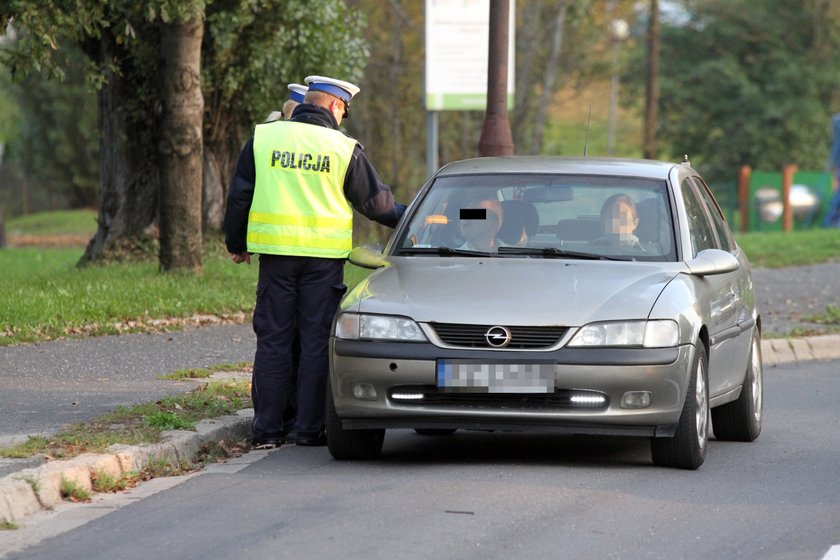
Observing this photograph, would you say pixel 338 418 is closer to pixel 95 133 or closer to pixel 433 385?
pixel 433 385

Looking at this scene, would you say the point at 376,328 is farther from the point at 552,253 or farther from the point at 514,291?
the point at 552,253

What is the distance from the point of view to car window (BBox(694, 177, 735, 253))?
30.6 ft

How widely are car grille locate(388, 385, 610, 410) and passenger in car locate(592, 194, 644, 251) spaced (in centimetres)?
113

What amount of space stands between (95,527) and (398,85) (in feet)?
112

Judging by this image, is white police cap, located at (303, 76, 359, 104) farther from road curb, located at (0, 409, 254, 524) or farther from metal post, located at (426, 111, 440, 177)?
metal post, located at (426, 111, 440, 177)

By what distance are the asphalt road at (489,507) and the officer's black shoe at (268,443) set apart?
11cm

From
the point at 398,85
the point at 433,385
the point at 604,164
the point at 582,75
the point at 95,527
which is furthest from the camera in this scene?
the point at 582,75

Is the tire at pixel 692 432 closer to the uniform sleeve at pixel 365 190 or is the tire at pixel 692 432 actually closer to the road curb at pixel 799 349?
the uniform sleeve at pixel 365 190

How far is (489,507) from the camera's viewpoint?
21.7ft

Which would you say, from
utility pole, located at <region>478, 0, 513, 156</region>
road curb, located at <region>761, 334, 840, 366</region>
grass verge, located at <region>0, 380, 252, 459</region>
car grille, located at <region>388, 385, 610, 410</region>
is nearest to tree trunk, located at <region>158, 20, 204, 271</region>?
utility pole, located at <region>478, 0, 513, 156</region>

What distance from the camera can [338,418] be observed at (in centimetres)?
777

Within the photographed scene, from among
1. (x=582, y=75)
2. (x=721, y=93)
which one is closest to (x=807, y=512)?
(x=582, y=75)

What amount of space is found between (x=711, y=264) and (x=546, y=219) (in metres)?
0.87

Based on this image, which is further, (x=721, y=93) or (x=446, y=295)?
(x=721, y=93)
